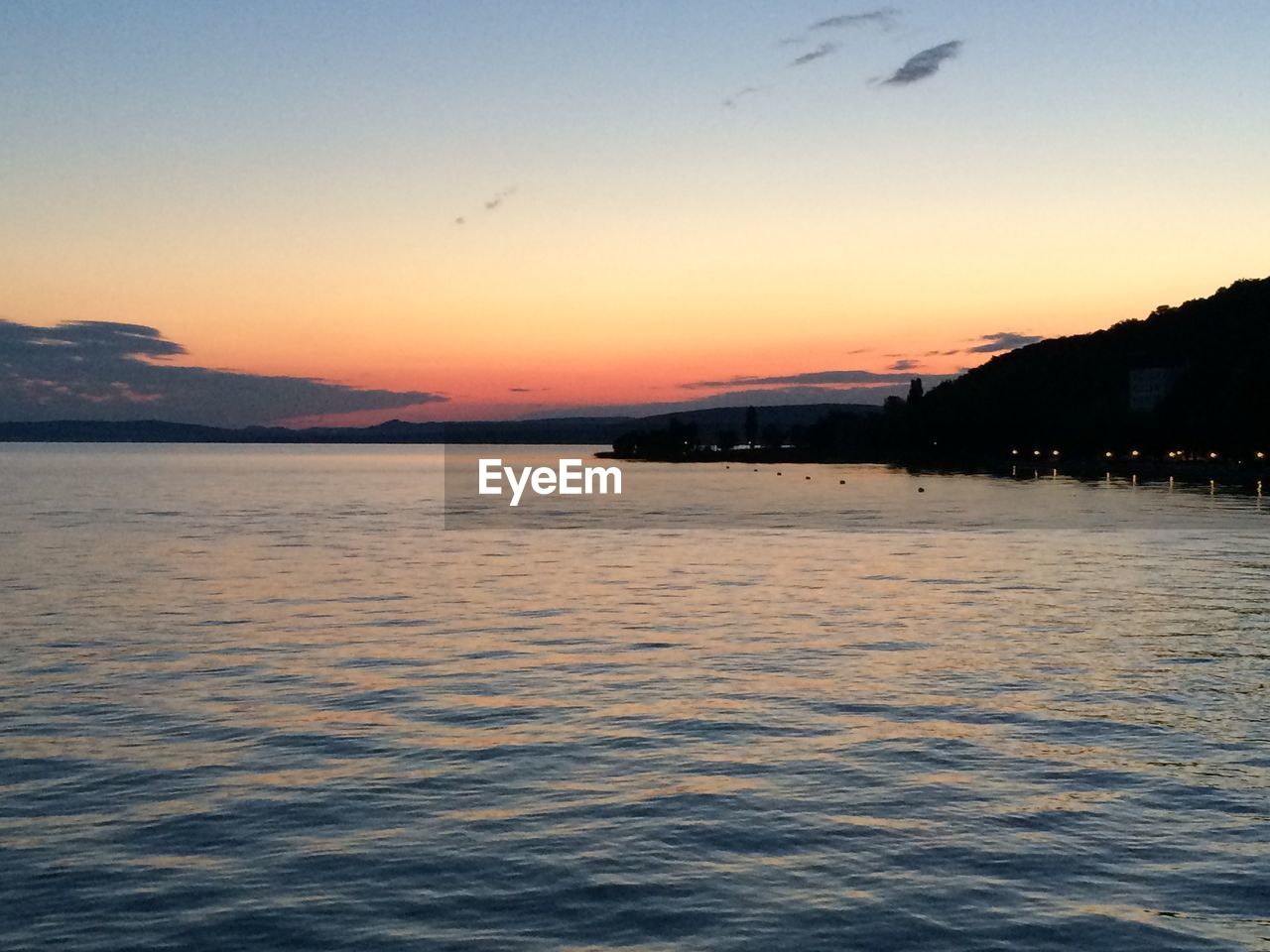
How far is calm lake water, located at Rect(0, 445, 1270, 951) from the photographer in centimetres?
1662

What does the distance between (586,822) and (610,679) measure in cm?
1330

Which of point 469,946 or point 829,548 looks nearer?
point 469,946

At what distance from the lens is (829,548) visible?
81.9 m

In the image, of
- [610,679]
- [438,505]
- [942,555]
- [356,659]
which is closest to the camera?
[610,679]

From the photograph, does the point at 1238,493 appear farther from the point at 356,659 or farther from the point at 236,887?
the point at 236,887

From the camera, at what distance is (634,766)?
2411cm

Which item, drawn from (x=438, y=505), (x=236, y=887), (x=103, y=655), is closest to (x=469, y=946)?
(x=236, y=887)

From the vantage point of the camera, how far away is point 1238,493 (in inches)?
6122

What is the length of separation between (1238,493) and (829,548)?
319 ft

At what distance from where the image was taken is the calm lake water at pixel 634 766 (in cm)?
1662

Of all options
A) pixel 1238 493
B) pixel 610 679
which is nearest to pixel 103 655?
pixel 610 679

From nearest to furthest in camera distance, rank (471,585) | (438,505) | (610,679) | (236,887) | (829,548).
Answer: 1. (236,887)
2. (610,679)
3. (471,585)
4. (829,548)
5. (438,505)

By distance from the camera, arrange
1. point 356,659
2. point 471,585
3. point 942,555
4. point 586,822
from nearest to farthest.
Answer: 1. point 586,822
2. point 356,659
3. point 471,585
4. point 942,555

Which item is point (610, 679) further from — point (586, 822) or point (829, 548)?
point (829, 548)
